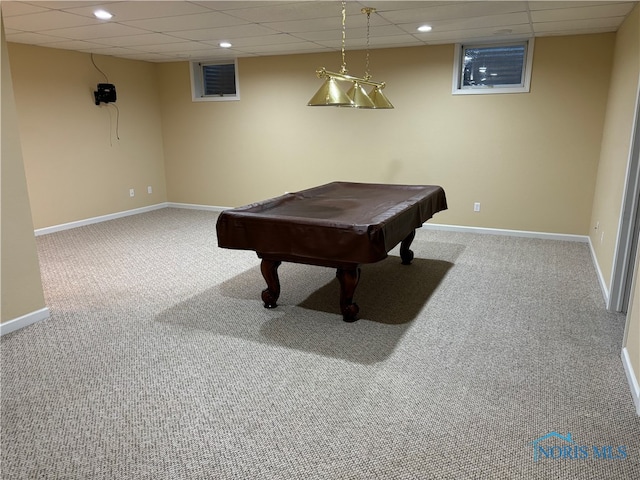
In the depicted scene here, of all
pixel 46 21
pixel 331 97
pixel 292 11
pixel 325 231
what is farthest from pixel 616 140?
pixel 46 21

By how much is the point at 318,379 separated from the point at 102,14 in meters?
3.61

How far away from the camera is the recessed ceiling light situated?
3.87 metres

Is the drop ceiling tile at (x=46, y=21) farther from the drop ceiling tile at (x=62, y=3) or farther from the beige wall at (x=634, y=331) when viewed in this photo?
the beige wall at (x=634, y=331)

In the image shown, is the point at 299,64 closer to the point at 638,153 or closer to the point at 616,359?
the point at 638,153

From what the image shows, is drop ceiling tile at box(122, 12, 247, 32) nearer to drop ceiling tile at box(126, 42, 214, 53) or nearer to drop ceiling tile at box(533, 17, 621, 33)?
drop ceiling tile at box(126, 42, 214, 53)

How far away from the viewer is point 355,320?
324 centimetres

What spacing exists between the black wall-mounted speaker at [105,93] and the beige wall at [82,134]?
0.09 meters

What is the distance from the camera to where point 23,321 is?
3.15m

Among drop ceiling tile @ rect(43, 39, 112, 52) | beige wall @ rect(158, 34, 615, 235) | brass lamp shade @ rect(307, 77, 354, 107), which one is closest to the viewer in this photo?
brass lamp shade @ rect(307, 77, 354, 107)

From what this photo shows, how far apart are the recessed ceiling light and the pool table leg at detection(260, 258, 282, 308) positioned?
258 cm

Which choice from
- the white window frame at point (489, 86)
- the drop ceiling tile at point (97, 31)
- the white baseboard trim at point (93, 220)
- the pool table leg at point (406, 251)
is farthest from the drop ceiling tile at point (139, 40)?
the pool table leg at point (406, 251)

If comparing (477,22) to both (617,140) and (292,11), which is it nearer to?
(617,140)

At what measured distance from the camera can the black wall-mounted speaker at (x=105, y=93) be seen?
6301 millimetres

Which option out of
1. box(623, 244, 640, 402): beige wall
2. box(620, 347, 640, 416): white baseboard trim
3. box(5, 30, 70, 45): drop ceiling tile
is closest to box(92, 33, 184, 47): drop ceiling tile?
box(5, 30, 70, 45): drop ceiling tile
